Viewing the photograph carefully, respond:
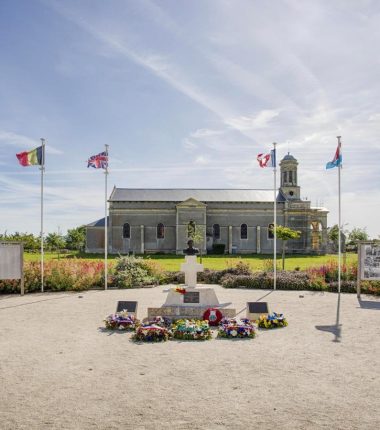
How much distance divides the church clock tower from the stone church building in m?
1.91

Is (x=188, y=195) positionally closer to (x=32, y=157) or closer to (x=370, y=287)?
(x=32, y=157)

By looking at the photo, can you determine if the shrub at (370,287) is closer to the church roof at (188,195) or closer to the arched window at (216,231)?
the arched window at (216,231)

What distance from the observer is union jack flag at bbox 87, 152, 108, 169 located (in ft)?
67.7

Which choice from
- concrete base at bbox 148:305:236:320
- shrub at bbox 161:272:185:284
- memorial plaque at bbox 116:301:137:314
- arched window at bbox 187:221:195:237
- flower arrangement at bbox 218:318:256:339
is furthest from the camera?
arched window at bbox 187:221:195:237

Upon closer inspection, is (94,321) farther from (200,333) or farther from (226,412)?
(226,412)

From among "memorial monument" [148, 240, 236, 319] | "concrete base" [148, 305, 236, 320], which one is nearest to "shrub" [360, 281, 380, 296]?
"memorial monument" [148, 240, 236, 319]

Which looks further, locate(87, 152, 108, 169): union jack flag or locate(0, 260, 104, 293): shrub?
locate(87, 152, 108, 169): union jack flag

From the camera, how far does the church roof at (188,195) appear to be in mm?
55906

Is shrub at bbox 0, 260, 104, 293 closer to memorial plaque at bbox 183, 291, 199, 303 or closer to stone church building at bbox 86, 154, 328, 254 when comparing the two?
memorial plaque at bbox 183, 291, 199, 303

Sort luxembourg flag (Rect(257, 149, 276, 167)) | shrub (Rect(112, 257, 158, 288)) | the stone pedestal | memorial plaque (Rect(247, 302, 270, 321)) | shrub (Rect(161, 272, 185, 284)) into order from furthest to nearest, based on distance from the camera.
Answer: shrub (Rect(161, 272, 185, 284)), shrub (Rect(112, 257, 158, 288)), luxembourg flag (Rect(257, 149, 276, 167)), the stone pedestal, memorial plaque (Rect(247, 302, 270, 321))

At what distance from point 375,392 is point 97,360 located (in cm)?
552

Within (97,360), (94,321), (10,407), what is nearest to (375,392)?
(97,360)

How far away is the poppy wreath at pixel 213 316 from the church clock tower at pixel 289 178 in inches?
1819

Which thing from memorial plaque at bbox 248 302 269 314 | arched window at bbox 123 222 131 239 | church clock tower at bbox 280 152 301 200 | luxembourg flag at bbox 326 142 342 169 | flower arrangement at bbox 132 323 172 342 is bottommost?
flower arrangement at bbox 132 323 172 342
